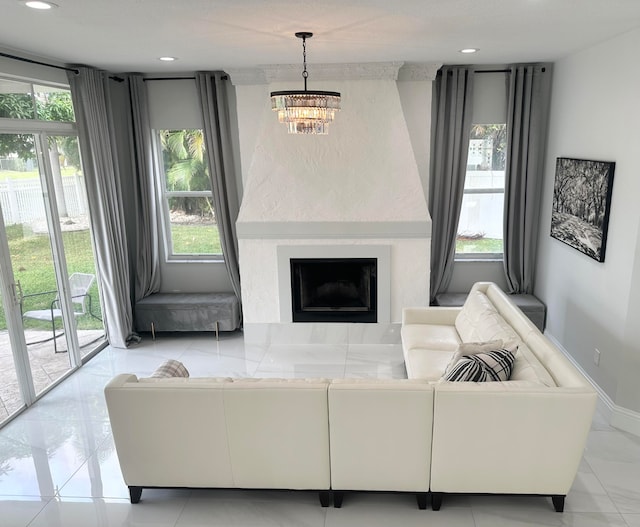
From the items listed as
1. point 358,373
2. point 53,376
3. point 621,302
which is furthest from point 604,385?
point 53,376

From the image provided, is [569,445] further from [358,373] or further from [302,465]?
[358,373]

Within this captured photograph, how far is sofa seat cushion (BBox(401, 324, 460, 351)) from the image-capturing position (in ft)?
13.9

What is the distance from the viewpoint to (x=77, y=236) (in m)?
4.98

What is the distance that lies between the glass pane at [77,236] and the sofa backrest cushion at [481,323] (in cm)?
362

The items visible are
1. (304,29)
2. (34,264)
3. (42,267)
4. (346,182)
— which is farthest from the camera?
(346,182)

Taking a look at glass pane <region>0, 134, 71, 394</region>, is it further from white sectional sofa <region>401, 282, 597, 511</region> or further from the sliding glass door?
white sectional sofa <region>401, 282, 597, 511</region>

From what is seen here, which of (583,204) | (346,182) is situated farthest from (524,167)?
(346,182)

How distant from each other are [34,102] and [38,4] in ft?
6.31

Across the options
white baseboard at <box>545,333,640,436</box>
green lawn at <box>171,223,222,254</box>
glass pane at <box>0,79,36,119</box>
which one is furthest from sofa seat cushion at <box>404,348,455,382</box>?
glass pane at <box>0,79,36,119</box>

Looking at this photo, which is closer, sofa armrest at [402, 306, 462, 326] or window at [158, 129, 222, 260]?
sofa armrest at [402, 306, 462, 326]

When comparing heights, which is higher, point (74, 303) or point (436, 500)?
point (74, 303)

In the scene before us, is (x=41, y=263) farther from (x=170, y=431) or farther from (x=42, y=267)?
(x=170, y=431)

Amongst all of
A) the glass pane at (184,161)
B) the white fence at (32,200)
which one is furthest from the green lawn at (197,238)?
the white fence at (32,200)

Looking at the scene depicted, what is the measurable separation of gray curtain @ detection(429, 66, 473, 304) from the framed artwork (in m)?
1.01
